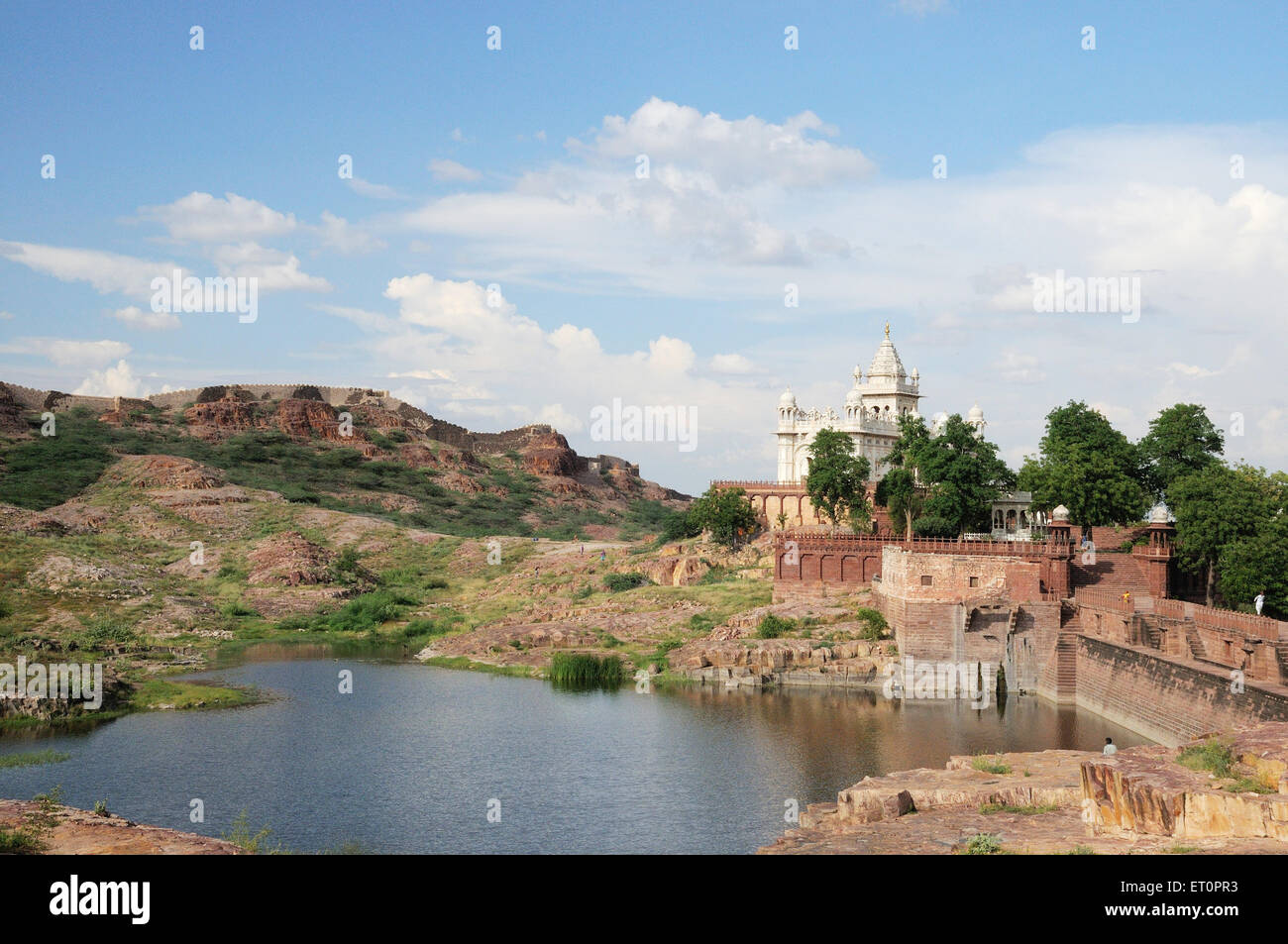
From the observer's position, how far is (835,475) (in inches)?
2948

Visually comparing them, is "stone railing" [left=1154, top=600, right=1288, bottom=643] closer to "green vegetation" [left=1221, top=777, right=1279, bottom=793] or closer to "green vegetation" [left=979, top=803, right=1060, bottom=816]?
"green vegetation" [left=979, top=803, right=1060, bottom=816]

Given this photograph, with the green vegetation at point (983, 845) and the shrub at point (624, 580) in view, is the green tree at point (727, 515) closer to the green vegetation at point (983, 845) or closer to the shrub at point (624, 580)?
the shrub at point (624, 580)

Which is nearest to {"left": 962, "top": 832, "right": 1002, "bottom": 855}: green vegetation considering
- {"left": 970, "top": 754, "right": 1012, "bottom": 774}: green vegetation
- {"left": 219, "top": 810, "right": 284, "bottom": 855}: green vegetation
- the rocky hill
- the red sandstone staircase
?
{"left": 970, "top": 754, "right": 1012, "bottom": 774}: green vegetation

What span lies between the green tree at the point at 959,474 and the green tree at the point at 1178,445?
802 centimetres

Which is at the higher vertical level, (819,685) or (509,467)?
(509,467)

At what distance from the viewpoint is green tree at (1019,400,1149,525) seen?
63312mm

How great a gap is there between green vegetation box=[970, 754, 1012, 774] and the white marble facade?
5723 cm

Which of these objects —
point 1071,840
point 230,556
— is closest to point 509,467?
point 230,556

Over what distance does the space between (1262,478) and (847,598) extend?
65.8ft

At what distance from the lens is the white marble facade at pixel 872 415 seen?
90500 millimetres
